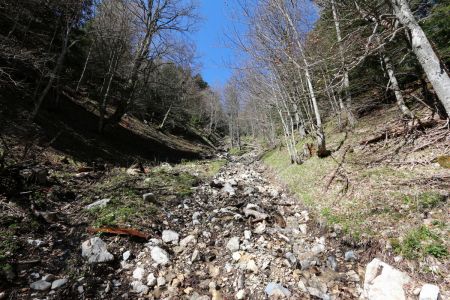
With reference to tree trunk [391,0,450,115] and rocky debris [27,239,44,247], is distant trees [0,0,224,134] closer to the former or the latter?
rocky debris [27,239,44,247]

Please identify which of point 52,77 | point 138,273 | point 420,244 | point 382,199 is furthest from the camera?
point 52,77

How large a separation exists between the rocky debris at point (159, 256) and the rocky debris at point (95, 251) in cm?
70

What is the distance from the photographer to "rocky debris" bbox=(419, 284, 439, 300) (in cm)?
330

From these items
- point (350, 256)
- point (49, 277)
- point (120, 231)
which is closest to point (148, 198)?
point (120, 231)

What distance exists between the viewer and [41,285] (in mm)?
3848

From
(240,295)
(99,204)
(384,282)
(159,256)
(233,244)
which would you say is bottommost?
(99,204)

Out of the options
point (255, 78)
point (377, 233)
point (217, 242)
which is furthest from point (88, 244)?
point (255, 78)

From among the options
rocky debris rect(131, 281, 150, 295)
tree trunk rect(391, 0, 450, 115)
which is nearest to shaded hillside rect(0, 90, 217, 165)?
rocky debris rect(131, 281, 150, 295)

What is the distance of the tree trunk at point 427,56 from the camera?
521 cm

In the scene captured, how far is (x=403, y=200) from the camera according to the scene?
5168mm

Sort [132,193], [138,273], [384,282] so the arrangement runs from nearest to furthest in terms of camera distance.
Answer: [384,282] → [138,273] → [132,193]

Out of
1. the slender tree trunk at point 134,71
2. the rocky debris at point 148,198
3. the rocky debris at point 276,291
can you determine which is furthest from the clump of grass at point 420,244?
the slender tree trunk at point 134,71

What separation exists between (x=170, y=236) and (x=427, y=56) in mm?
6280

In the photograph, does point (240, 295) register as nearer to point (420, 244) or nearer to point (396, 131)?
point (420, 244)
